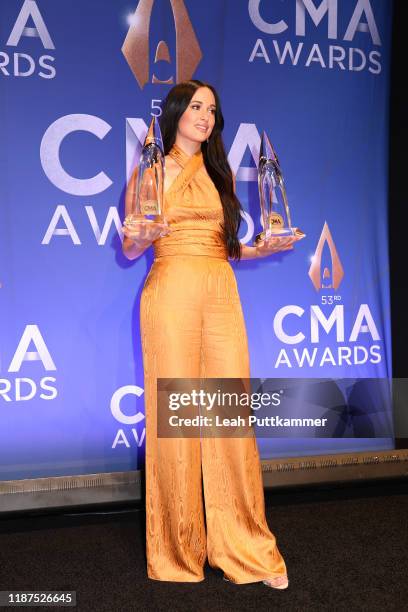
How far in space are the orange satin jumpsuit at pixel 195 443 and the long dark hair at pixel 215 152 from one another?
0.20ft

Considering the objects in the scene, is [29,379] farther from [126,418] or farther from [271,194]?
[271,194]

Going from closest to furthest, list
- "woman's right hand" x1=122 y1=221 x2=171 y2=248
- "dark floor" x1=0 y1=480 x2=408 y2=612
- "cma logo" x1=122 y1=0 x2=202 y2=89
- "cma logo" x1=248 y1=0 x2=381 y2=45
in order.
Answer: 1. "woman's right hand" x1=122 y1=221 x2=171 y2=248
2. "dark floor" x1=0 y1=480 x2=408 y2=612
3. "cma logo" x1=122 y1=0 x2=202 y2=89
4. "cma logo" x1=248 y1=0 x2=381 y2=45

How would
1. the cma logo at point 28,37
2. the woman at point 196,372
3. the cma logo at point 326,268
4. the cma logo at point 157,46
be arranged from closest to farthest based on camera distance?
the woman at point 196,372 → the cma logo at point 28,37 → the cma logo at point 157,46 → the cma logo at point 326,268

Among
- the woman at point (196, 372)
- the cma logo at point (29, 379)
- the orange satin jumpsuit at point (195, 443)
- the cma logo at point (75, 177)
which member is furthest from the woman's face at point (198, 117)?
the cma logo at point (29, 379)

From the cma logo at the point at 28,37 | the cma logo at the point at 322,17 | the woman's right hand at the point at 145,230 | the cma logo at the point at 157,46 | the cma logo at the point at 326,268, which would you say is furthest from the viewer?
the cma logo at the point at 326,268

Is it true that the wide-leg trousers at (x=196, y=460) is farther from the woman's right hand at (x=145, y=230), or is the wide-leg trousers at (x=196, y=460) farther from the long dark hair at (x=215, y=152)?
the woman's right hand at (x=145, y=230)

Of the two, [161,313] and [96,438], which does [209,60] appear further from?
[96,438]

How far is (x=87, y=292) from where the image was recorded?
10.3 feet

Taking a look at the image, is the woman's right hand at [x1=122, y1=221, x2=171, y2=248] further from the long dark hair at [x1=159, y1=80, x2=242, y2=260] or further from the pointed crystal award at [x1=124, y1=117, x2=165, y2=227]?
the long dark hair at [x1=159, y1=80, x2=242, y2=260]

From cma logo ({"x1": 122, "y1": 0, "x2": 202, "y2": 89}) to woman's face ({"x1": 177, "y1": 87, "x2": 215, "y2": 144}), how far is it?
90cm

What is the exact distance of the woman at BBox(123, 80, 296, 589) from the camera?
2248 mm

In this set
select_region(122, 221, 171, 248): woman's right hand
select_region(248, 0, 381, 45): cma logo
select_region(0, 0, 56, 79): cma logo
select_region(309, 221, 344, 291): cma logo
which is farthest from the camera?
select_region(309, 221, 344, 291): cma logo

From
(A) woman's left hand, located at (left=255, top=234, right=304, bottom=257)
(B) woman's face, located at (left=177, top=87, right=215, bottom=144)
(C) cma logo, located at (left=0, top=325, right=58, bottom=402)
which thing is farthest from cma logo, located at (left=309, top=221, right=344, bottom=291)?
(C) cma logo, located at (left=0, top=325, right=58, bottom=402)

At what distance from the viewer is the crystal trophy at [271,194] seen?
2232 millimetres
